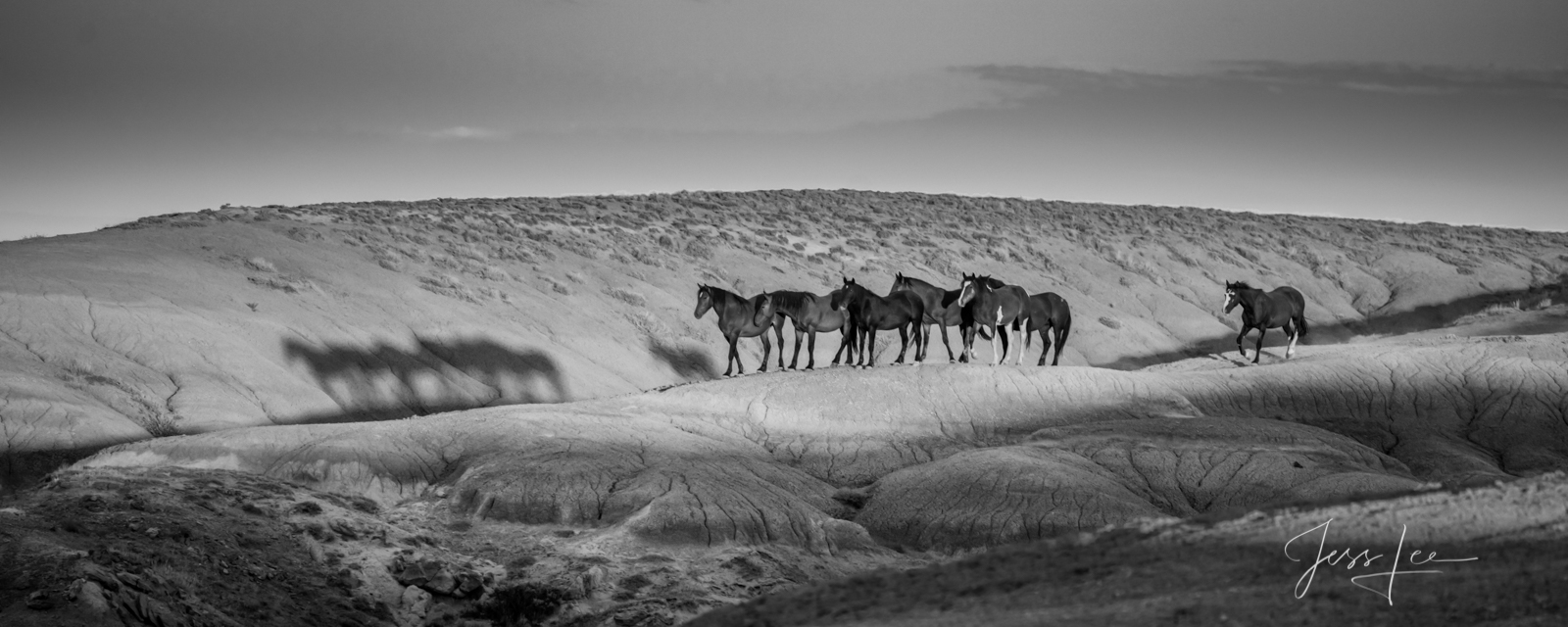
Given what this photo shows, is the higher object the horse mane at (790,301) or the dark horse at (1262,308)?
the horse mane at (790,301)

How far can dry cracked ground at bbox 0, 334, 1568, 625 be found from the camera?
37.8ft

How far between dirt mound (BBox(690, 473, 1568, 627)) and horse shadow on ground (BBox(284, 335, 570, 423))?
1182 inches

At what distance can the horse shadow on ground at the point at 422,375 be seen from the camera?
4238cm

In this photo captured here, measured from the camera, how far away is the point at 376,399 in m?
42.7

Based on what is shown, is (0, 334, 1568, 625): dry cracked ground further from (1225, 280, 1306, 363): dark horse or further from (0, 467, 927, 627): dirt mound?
(1225, 280, 1306, 363): dark horse

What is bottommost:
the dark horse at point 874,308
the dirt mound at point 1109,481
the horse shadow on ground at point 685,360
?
the horse shadow on ground at point 685,360

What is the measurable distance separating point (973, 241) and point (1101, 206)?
65.1 ft

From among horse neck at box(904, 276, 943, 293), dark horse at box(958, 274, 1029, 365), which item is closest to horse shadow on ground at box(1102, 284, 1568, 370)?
horse neck at box(904, 276, 943, 293)

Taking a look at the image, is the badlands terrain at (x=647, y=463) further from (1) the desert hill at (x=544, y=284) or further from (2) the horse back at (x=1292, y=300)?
(2) the horse back at (x=1292, y=300)

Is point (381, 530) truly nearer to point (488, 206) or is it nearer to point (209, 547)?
point (209, 547)

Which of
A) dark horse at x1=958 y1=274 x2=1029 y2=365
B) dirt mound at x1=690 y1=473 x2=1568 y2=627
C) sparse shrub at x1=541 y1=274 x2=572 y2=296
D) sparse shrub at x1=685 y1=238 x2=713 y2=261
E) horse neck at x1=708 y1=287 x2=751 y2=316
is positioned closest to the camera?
dirt mound at x1=690 y1=473 x2=1568 y2=627

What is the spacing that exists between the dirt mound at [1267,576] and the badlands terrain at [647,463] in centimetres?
4

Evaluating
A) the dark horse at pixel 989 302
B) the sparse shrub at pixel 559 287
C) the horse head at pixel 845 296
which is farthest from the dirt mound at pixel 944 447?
the sparse shrub at pixel 559 287
